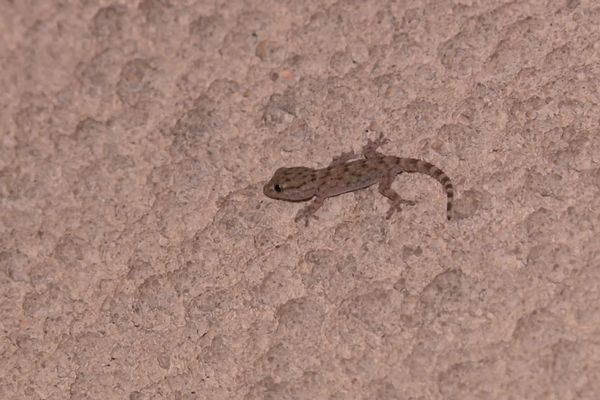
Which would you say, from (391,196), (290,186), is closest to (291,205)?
(290,186)

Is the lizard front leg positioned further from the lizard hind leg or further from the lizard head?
the lizard hind leg

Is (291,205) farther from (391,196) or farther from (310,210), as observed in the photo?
(391,196)

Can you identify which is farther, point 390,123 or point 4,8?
point 4,8

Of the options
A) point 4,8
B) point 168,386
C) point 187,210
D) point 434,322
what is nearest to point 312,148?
point 187,210

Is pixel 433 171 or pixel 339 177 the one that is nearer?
pixel 433 171

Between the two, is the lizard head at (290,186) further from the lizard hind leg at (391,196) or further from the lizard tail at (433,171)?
the lizard tail at (433,171)

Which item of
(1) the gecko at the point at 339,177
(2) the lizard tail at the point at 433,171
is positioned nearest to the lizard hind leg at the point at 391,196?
(1) the gecko at the point at 339,177

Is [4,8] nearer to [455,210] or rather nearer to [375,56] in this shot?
[375,56]
